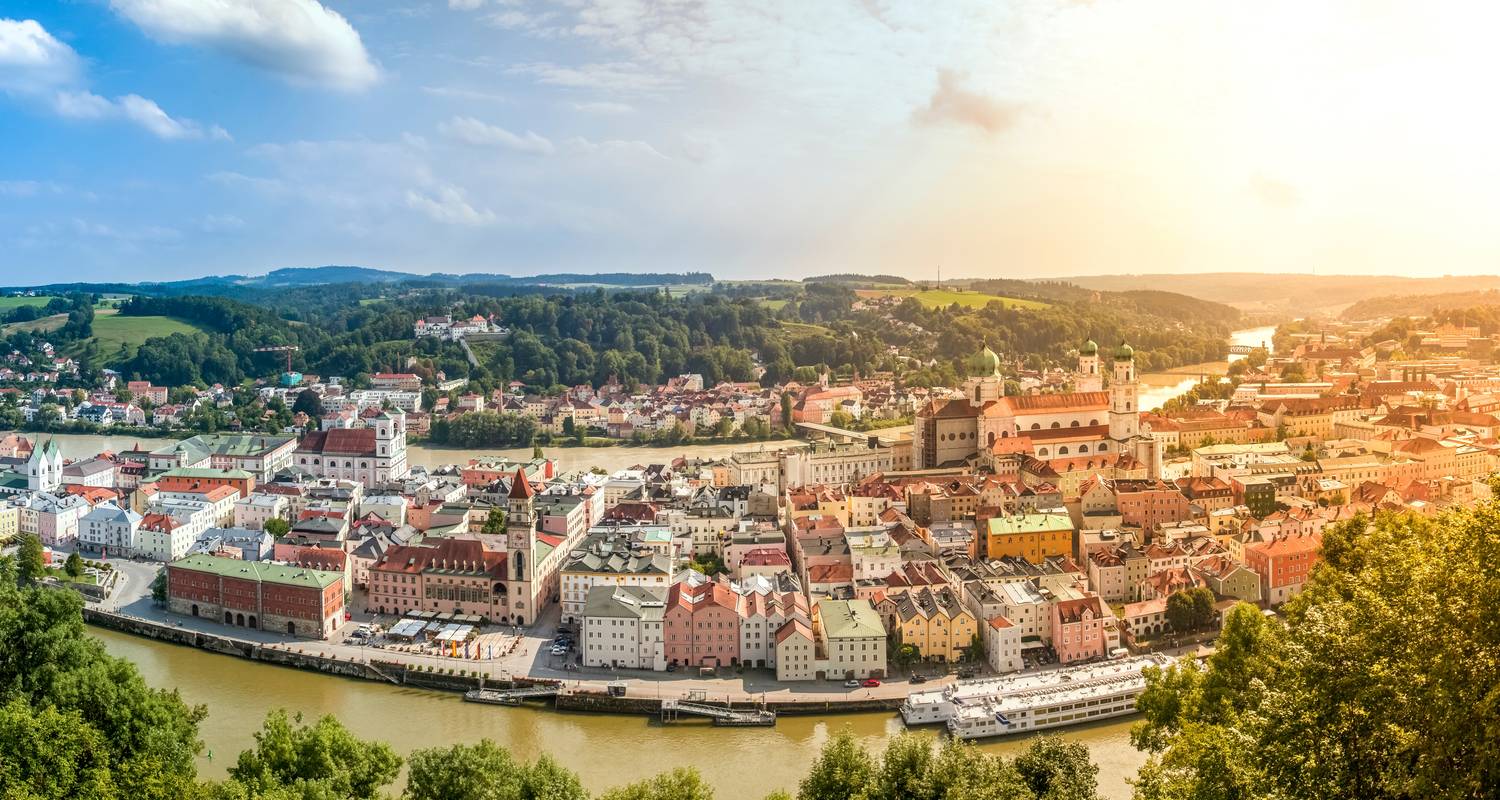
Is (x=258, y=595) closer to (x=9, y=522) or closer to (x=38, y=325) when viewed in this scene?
(x=9, y=522)

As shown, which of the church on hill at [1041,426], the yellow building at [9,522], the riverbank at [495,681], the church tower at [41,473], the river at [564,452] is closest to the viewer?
the riverbank at [495,681]

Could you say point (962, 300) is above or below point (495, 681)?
above

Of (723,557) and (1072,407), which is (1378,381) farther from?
(723,557)

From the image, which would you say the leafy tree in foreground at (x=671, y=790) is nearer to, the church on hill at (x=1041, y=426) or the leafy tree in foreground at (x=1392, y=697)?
the leafy tree in foreground at (x=1392, y=697)

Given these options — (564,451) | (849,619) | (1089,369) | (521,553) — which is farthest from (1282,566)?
(564,451)

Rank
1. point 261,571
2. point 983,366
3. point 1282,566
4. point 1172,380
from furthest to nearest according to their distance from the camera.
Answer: point 1172,380, point 983,366, point 261,571, point 1282,566

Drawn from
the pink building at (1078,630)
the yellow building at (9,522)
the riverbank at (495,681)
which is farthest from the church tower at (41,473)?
the pink building at (1078,630)
